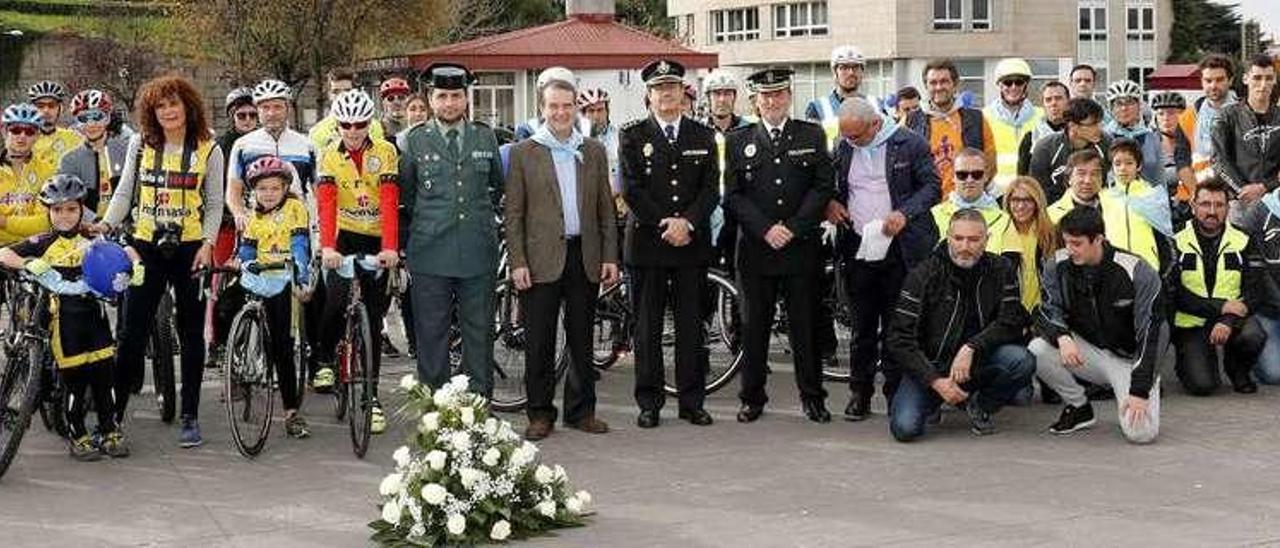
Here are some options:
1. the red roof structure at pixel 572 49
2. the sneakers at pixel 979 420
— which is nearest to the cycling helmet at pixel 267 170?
the sneakers at pixel 979 420

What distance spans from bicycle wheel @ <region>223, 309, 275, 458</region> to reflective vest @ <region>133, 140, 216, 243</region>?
2.03 ft

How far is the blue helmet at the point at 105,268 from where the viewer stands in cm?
805

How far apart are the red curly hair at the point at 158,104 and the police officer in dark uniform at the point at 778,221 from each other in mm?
2890

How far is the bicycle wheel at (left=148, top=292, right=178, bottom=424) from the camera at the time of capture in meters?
9.33

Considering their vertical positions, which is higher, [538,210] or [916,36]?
[916,36]

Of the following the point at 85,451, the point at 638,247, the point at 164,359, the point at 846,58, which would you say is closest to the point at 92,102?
the point at 164,359

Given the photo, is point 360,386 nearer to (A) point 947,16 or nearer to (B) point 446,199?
(B) point 446,199

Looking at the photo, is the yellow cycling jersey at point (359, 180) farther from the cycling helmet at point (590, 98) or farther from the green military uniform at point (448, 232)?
the cycling helmet at point (590, 98)

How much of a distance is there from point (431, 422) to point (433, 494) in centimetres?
38

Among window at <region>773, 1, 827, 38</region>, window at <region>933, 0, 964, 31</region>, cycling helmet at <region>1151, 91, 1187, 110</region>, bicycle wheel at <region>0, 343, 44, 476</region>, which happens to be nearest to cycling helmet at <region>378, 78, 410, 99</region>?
bicycle wheel at <region>0, 343, 44, 476</region>

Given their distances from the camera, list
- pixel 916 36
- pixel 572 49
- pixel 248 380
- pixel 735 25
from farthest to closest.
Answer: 1. pixel 735 25
2. pixel 916 36
3. pixel 572 49
4. pixel 248 380

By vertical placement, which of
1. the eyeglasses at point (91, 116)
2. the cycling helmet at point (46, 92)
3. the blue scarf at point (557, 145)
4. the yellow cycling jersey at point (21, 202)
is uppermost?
the cycling helmet at point (46, 92)

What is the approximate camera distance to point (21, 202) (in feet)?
30.8

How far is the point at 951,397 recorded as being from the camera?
332 inches
